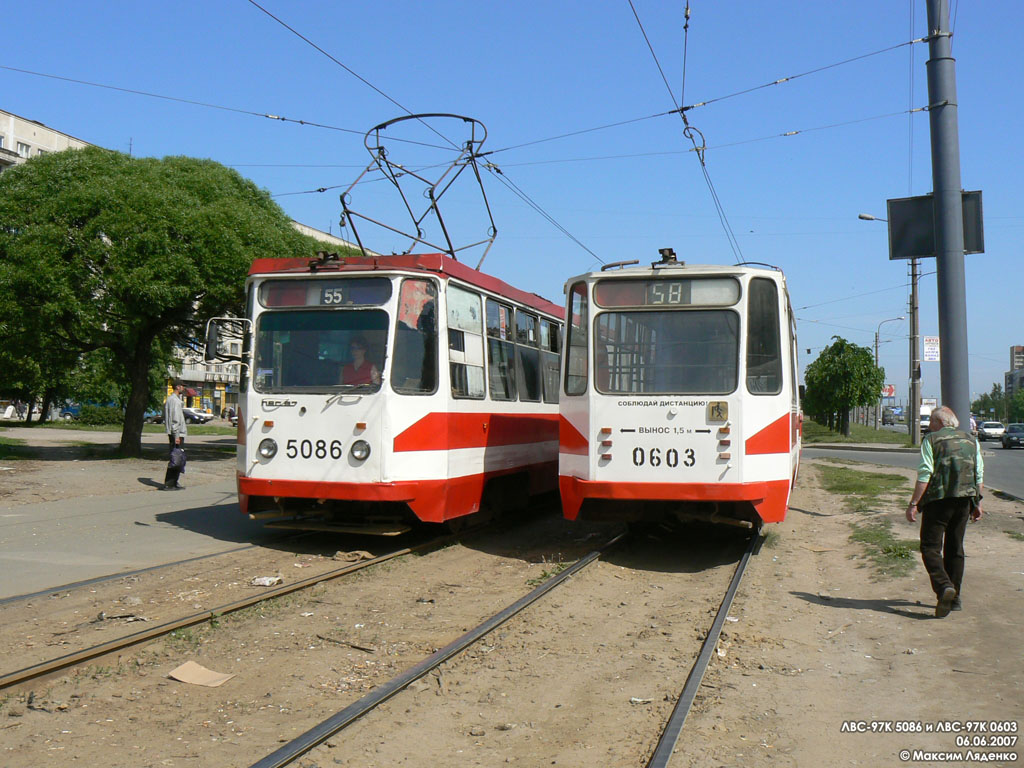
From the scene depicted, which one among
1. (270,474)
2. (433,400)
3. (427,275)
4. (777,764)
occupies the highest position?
(427,275)

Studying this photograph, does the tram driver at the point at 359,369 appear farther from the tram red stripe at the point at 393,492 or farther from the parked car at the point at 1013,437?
the parked car at the point at 1013,437

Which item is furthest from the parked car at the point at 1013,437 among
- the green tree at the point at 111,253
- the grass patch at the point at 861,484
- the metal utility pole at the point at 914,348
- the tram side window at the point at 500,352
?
the tram side window at the point at 500,352

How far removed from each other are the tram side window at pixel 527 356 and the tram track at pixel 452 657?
4.41 metres

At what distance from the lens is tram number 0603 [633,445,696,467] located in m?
9.25

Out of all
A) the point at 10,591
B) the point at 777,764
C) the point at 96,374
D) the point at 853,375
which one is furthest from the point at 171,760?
the point at 96,374

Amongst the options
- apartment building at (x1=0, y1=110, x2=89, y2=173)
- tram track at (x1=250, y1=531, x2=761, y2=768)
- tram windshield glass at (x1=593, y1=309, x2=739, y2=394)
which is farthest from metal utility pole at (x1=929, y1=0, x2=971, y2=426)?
apartment building at (x1=0, y1=110, x2=89, y2=173)

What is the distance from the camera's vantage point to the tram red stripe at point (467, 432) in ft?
31.6

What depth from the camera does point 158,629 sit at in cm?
630

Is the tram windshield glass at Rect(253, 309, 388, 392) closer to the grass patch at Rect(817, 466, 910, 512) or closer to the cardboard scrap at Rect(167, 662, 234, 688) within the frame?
the cardboard scrap at Rect(167, 662, 234, 688)

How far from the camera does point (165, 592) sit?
7.87m

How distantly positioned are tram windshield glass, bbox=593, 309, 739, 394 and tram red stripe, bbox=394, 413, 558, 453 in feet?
5.44

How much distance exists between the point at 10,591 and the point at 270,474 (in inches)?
110

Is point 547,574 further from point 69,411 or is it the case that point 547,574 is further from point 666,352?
point 69,411

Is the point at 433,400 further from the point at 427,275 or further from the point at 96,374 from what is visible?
the point at 96,374
